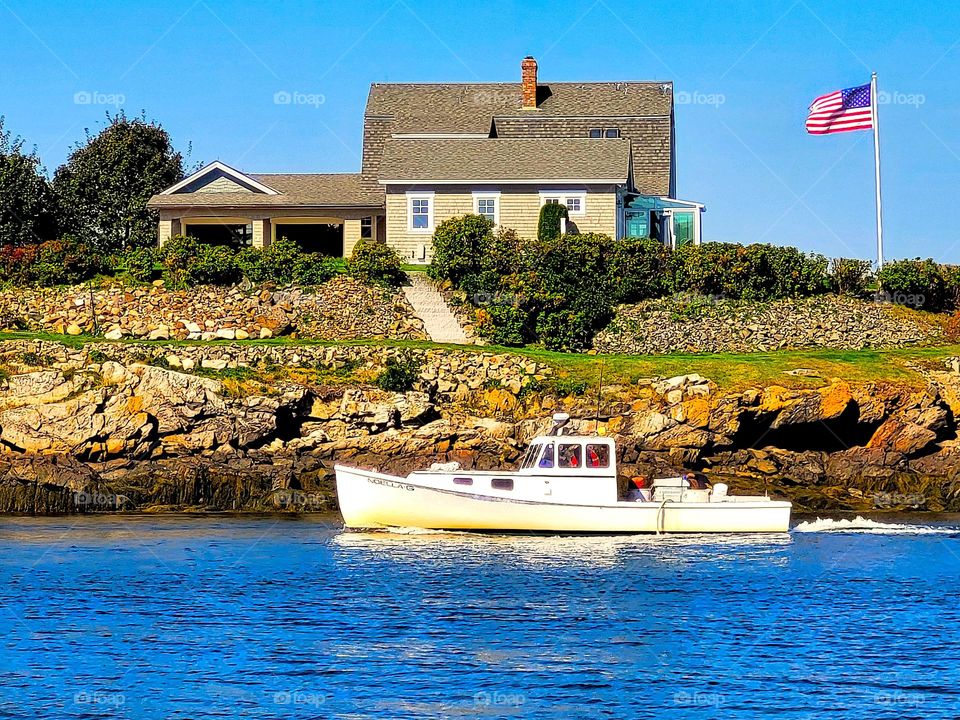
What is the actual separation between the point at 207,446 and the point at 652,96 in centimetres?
4019

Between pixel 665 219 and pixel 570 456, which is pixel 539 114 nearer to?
pixel 665 219

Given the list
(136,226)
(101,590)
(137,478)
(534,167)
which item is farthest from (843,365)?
(136,226)

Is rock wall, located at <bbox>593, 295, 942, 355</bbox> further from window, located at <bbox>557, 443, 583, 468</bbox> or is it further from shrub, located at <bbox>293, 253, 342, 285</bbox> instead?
window, located at <bbox>557, 443, 583, 468</bbox>

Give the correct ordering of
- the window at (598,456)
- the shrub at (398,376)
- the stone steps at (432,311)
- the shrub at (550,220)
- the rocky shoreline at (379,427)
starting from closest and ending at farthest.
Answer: the window at (598,456)
the rocky shoreline at (379,427)
the shrub at (398,376)
the stone steps at (432,311)
the shrub at (550,220)

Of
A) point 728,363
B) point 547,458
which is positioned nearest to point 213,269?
point 728,363

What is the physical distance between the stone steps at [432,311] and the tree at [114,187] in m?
18.4

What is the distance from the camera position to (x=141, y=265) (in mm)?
58375

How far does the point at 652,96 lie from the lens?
77562mm

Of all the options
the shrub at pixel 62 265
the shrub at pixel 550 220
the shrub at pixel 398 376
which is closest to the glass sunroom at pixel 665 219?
the shrub at pixel 550 220

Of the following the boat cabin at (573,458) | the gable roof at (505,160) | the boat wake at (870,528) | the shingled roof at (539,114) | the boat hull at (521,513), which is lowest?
the boat wake at (870,528)

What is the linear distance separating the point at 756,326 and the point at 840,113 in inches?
356

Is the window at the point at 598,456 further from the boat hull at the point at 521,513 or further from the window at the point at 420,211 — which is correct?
the window at the point at 420,211

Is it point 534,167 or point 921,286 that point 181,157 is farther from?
point 921,286

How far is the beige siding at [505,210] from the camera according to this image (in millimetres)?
63562
